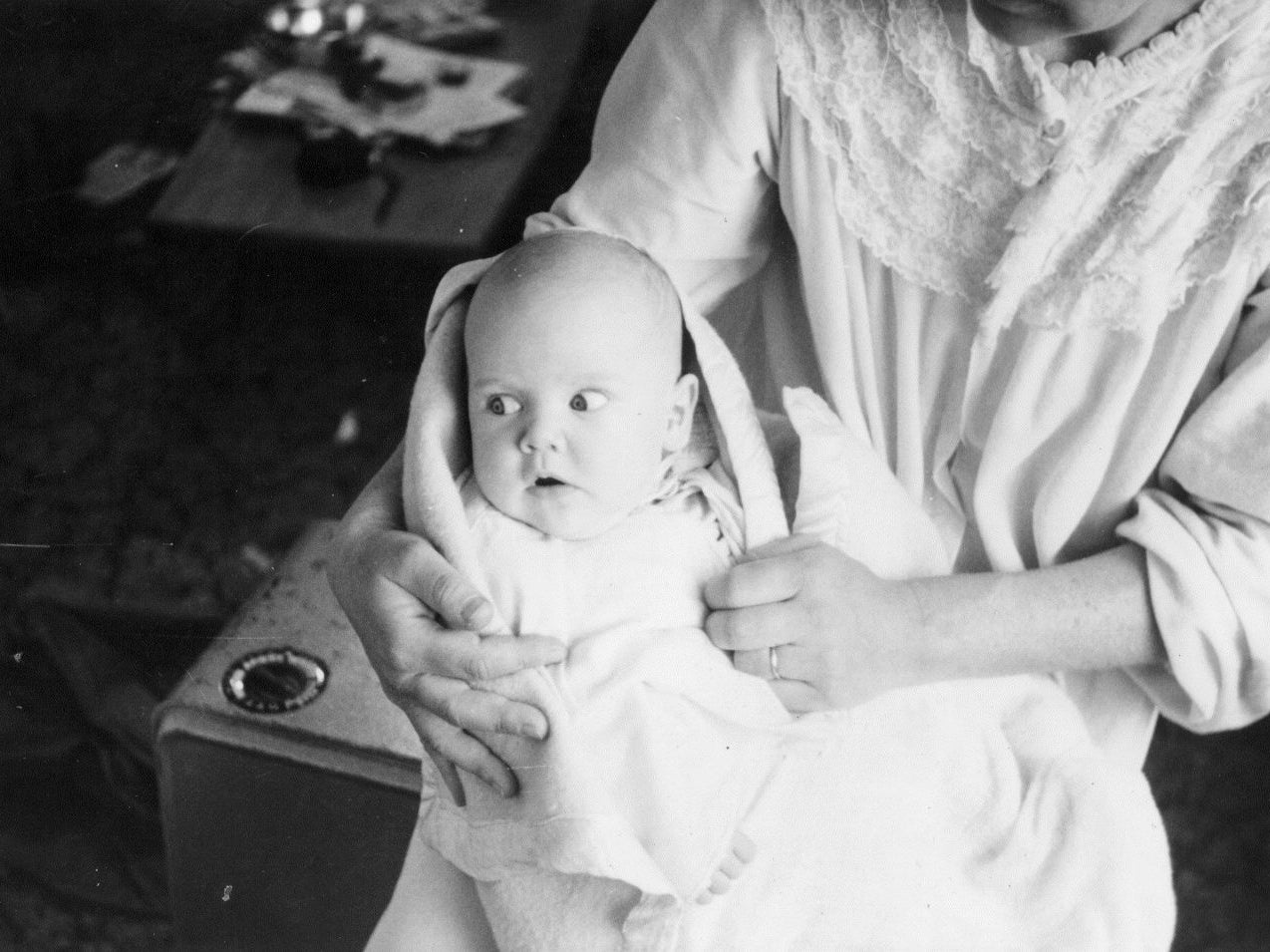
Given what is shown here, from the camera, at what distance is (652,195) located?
2.51 ft

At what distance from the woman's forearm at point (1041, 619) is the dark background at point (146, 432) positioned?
22.3 inches

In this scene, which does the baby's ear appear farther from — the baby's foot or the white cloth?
the baby's foot

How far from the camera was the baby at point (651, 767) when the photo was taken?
64 cm

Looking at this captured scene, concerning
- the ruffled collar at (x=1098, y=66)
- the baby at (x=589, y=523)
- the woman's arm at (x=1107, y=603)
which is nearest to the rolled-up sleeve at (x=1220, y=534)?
the woman's arm at (x=1107, y=603)

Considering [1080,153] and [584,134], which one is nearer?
[1080,153]

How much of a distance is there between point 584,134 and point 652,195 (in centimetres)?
57

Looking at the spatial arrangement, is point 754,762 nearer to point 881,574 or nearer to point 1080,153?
point 881,574

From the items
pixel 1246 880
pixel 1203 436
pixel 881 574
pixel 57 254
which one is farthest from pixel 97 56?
pixel 1246 880

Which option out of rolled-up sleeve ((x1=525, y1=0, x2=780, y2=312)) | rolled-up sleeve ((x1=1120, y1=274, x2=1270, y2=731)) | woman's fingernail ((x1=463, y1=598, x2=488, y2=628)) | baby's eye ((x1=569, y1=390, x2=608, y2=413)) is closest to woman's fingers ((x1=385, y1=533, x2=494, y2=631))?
woman's fingernail ((x1=463, y1=598, x2=488, y2=628))

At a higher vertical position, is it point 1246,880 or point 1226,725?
point 1226,725

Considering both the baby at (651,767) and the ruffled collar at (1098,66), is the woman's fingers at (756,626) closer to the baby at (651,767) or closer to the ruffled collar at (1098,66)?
the baby at (651,767)

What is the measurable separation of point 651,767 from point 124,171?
907 millimetres

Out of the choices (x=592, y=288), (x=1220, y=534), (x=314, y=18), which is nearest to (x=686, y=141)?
(x=592, y=288)

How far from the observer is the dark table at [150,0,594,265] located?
1222mm
